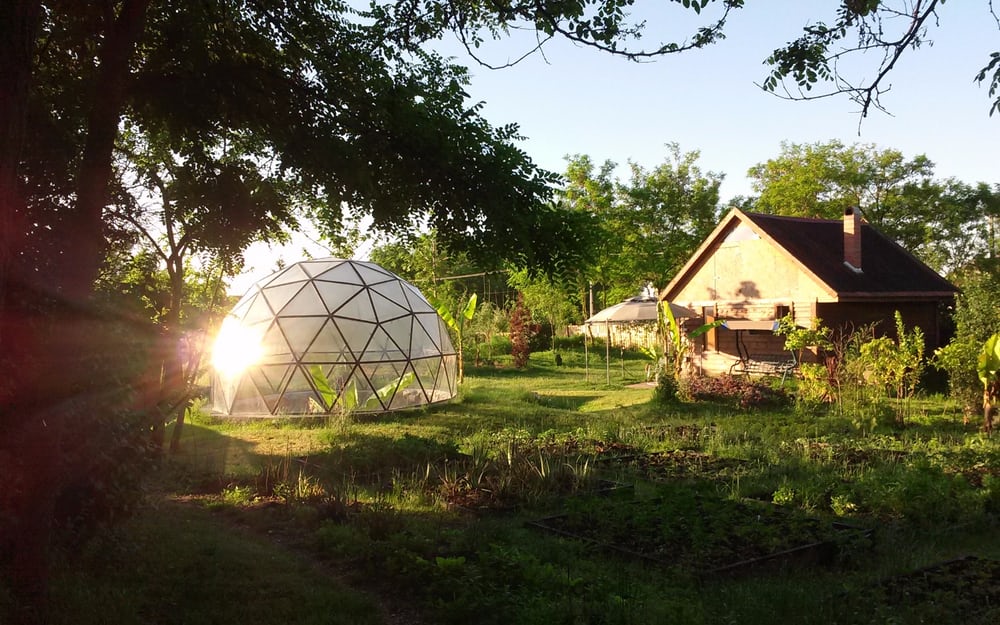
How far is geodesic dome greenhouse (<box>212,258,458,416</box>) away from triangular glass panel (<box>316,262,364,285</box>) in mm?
26

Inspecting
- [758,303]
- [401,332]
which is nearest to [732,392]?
[758,303]

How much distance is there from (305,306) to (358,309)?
51.7 inches

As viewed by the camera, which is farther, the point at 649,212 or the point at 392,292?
the point at 649,212

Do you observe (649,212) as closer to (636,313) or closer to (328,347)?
(636,313)

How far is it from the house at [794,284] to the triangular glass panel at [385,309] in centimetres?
1050

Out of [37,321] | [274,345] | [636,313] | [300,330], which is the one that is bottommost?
[274,345]

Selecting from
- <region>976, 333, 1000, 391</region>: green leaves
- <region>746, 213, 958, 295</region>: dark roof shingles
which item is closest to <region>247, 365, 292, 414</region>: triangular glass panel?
<region>976, 333, 1000, 391</region>: green leaves

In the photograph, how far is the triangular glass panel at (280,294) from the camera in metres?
19.3

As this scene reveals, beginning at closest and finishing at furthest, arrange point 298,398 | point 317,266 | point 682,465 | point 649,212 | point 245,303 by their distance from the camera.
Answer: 1. point 682,465
2. point 298,398
3. point 245,303
4. point 317,266
5. point 649,212

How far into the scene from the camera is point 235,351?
1880cm

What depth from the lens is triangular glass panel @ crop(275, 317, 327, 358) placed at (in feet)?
60.6

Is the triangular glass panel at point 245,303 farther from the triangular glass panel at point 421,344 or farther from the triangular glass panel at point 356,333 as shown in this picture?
the triangular glass panel at point 421,344

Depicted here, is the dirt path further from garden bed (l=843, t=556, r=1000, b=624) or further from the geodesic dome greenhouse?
the geodesic dome greenhouse

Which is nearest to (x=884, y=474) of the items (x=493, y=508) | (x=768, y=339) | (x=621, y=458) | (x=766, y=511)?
(x=766, y=511)
